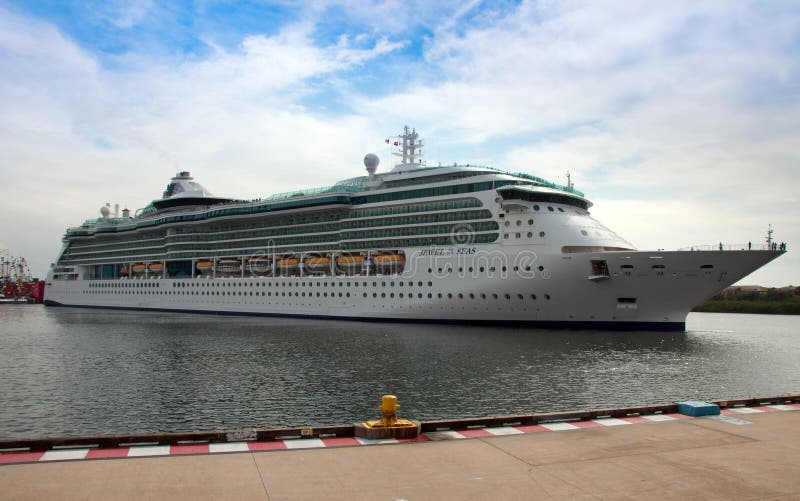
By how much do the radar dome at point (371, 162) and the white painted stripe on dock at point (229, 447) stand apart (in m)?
45.0

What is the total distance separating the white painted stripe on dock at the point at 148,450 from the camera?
8.88 meters

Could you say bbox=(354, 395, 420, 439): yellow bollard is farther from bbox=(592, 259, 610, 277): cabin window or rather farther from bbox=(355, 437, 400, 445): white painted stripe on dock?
bbox=(592, 259, 610, 277): cabin window

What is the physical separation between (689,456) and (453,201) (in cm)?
3624

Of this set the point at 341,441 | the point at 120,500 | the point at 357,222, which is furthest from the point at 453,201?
the point at 120,500

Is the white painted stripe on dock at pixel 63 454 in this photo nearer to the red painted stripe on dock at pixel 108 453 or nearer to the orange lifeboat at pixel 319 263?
the red painted stripe on dock at pixel 108 453

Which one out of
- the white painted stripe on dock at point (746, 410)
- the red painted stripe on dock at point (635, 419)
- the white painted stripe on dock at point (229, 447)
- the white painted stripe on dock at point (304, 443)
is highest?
the white painted stripe on dock at point (229, 447)

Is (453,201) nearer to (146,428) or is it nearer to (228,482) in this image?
(146,428)

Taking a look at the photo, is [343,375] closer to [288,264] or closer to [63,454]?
[63,454]

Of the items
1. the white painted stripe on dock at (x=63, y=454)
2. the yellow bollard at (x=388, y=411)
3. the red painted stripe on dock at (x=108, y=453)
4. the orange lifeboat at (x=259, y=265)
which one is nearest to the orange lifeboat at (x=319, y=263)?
the orange lifeboat at (x=259, y=265)

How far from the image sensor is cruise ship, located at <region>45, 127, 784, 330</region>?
37406 millimetres

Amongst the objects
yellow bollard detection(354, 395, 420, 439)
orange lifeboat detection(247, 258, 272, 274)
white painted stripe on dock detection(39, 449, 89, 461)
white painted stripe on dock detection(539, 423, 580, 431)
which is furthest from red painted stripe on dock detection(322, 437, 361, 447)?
orange lifeboat detection(247, 258, 272, 274)

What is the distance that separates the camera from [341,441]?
998 cm

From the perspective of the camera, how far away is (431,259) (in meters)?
43.8

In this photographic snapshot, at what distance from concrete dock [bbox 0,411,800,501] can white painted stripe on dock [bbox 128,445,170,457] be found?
322 millimetres
